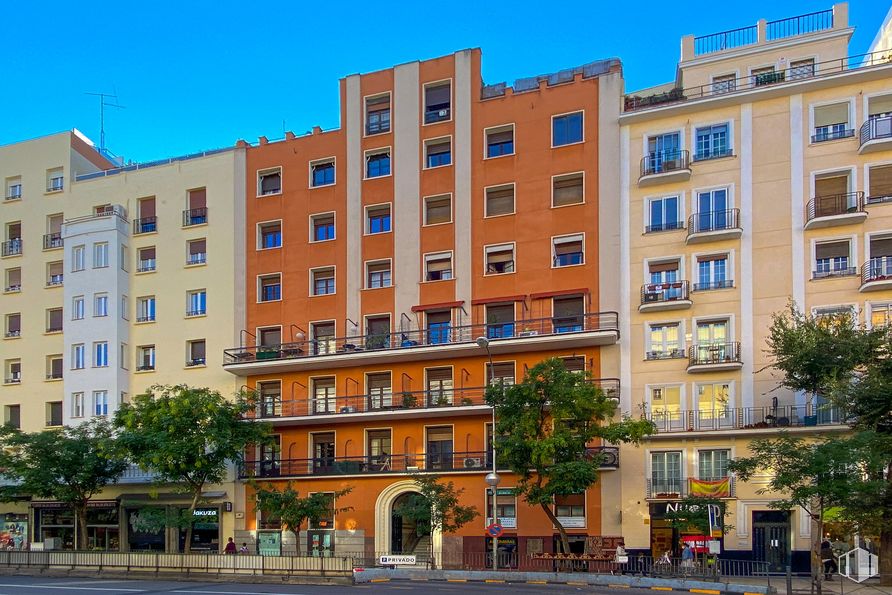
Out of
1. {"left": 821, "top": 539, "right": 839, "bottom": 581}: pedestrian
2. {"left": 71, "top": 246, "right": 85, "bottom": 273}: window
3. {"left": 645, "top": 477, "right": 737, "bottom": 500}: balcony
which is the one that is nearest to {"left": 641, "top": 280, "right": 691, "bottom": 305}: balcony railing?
{"left": 645, "top": 477, "right": 737, "bottom": 500}: balcony

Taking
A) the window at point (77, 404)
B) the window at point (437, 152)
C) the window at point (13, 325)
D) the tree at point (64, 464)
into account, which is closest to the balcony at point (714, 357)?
the window at point (437, 152)

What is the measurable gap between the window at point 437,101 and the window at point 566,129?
580cm

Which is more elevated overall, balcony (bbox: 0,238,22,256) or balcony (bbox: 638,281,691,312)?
balcony (bbox: 0,238,22,256)

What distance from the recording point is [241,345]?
46844 mm

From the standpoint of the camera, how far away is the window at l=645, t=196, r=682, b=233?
40094mm

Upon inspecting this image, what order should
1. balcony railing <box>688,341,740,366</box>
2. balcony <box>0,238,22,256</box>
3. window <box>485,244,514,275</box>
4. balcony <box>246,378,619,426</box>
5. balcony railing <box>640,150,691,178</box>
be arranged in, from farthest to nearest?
1. balcony <box>0,238,22,256</box>
2. window <box>485,244,514,275</box>
3. balcony <box>246,378,619,426</box>
4. balcony railing <box>640,150,691,178</box>
5. balcony railing <box>688,341,740,366</box>

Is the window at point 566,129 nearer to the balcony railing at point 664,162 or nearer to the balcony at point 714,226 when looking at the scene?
the balcony railing at point 664,162

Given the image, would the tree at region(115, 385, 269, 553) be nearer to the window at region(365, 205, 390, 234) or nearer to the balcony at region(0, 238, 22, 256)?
the window at region(365, 205, 390, 234)

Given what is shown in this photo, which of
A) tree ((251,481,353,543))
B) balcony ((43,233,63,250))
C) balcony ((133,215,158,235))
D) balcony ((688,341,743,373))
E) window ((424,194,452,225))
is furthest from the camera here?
balcony ((43,233,63,250))

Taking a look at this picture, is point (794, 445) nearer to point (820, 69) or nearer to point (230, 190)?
point (820, 69)

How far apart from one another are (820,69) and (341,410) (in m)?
27.6

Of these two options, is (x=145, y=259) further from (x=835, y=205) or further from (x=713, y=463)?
(x=835, y=205)

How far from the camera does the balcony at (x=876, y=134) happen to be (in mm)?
36500

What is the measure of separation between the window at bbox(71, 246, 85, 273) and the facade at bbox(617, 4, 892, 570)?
30741 millimetres
